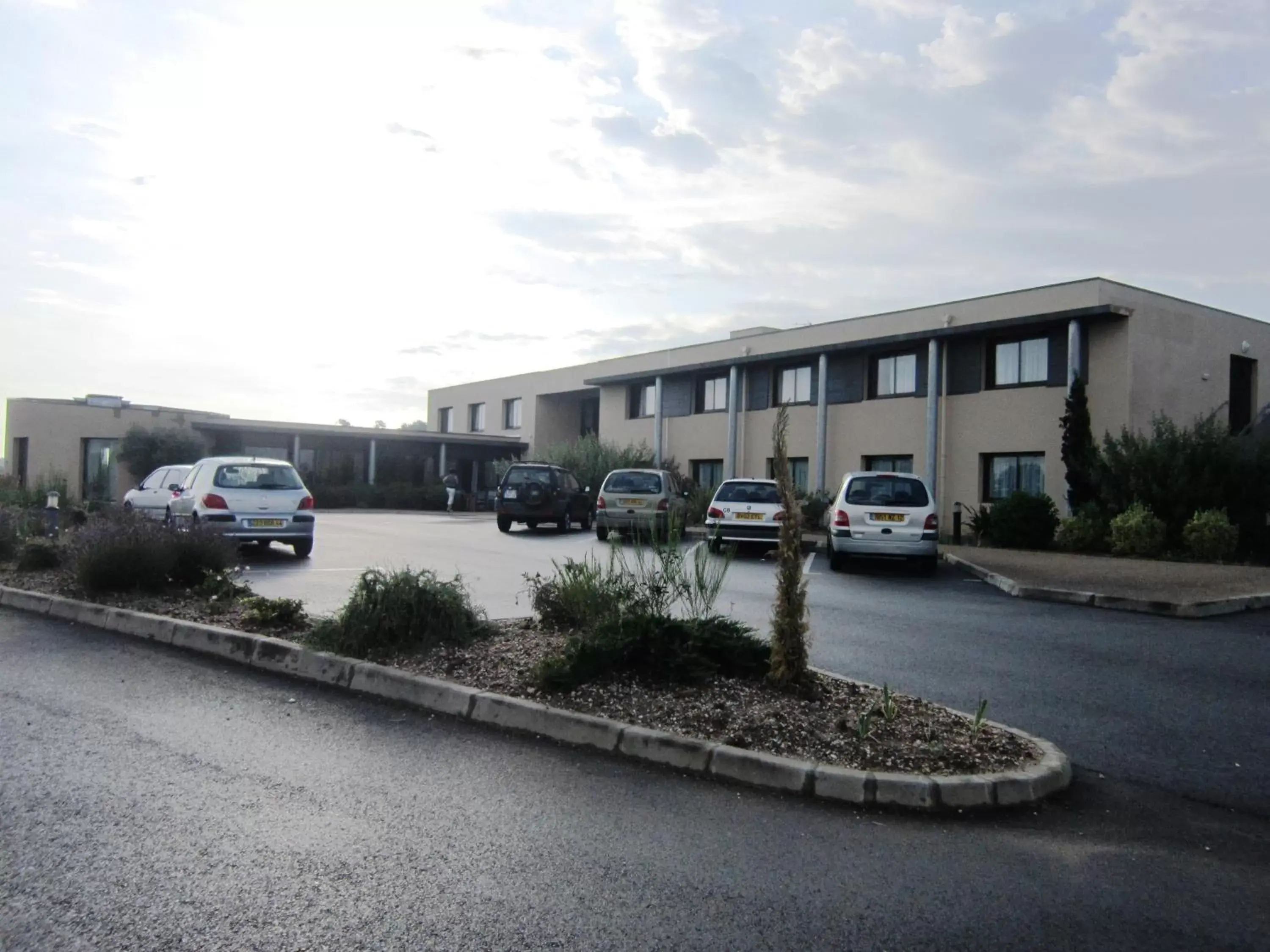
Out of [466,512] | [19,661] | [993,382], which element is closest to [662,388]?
[466,512]

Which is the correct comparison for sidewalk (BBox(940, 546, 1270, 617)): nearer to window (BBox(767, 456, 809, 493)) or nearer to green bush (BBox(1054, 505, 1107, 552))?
green bush (BBox(1054, 505, 1107, 552))

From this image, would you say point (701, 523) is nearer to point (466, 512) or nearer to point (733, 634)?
point (466, 512)

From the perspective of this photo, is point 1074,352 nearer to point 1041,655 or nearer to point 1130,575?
point 1130,575

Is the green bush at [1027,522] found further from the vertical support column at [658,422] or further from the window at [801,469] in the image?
the vertical support column at [658,422]

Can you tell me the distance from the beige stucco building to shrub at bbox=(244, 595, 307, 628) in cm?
1363

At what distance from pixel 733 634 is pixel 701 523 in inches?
838

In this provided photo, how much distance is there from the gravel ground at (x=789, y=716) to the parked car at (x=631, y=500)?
14420 millimetres

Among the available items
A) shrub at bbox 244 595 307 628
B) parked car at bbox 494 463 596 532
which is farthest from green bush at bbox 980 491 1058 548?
shrub at bbox 244 595 307 628

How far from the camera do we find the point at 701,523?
2794 cm

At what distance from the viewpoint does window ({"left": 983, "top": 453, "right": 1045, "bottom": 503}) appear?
2406 cm

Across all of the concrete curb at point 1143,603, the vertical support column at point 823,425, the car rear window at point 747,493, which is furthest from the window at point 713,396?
the concrete curb at point 1143,603

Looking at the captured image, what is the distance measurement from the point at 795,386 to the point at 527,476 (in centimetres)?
1092

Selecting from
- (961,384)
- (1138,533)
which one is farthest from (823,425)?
(1138,533)

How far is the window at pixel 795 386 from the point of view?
3094 cm
